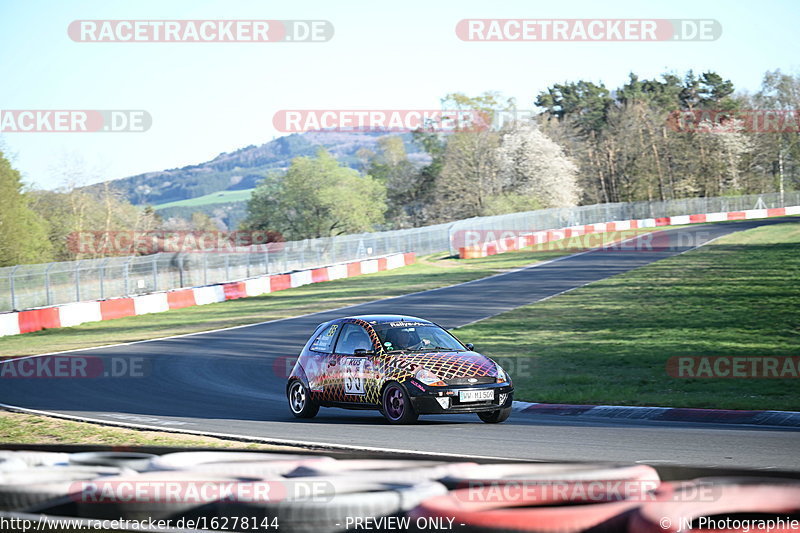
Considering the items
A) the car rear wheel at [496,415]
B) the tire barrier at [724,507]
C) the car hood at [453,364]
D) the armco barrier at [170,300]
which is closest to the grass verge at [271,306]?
the armco barrier at [170,300]

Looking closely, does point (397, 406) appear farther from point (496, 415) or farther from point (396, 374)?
point (496, 415)

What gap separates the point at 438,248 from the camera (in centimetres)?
5712

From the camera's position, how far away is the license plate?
444 inches

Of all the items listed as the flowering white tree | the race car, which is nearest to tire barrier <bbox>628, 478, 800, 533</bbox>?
the race car

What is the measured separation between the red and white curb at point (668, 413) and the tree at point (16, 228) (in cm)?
5094

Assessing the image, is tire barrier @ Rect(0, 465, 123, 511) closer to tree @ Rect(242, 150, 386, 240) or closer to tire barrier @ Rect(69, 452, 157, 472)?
tire barrier @ Rect(69, 452, 157, 472)

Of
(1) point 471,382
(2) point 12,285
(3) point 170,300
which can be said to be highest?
(2) point 12,285

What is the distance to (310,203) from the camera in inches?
3460

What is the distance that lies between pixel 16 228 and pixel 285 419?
51712 millimetres

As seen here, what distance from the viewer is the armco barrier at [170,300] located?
29442 millimetres

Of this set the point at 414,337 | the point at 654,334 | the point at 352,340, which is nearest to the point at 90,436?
the point at 352,340

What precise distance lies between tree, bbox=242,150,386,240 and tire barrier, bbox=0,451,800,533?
263 ft

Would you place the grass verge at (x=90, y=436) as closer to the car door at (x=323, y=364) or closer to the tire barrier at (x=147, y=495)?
the car door at (x=323, y=364)

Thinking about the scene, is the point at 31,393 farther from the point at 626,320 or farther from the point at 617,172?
the point at 617,172
